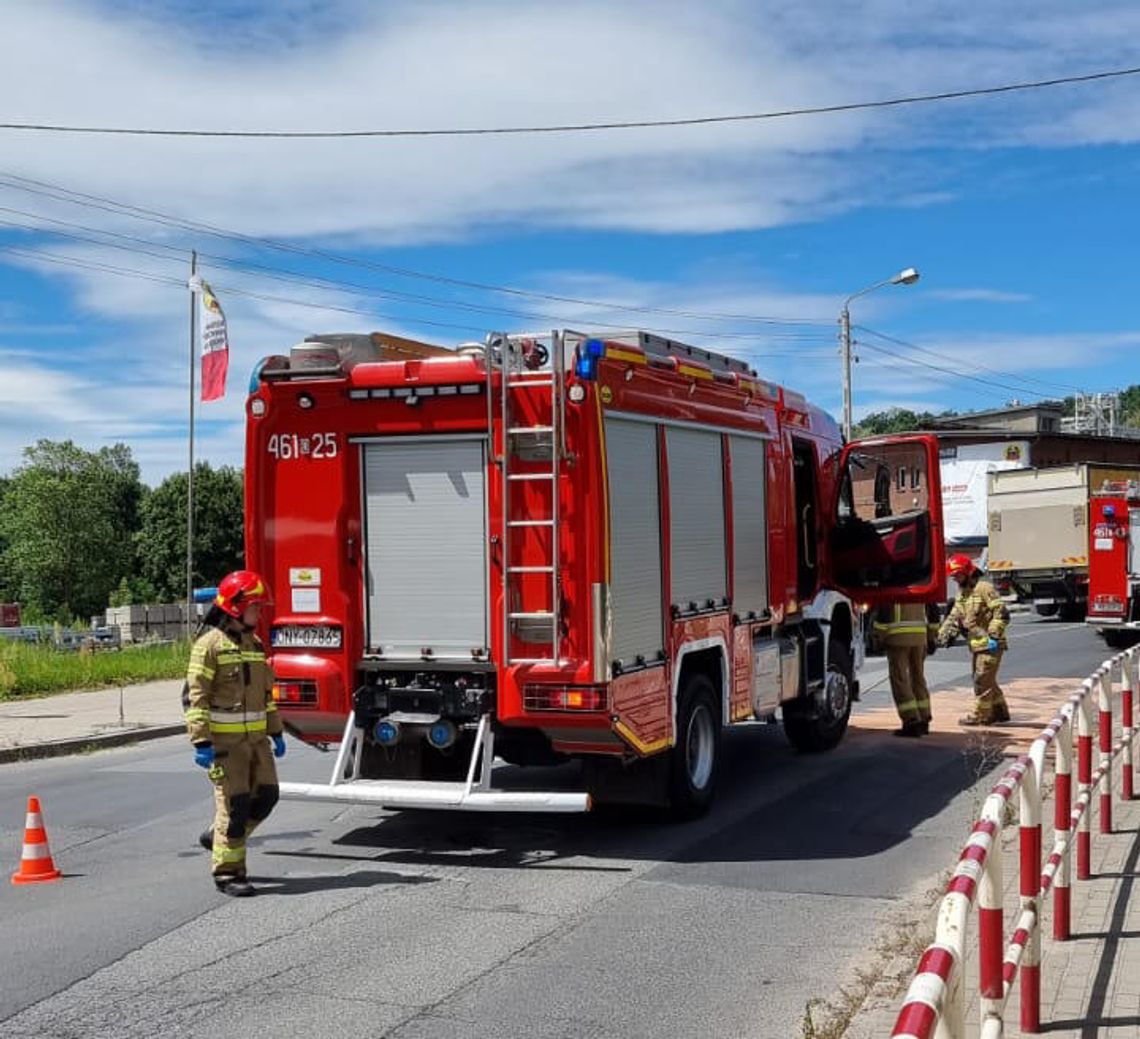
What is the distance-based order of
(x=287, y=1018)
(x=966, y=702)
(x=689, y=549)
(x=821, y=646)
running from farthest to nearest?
1. (x=966, y=702)
2. (x=821, y=646)
3. (x=689, y=549)
4. (x=287, y=1018)

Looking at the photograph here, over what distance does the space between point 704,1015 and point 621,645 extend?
2.82 metres

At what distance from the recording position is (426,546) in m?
8.24

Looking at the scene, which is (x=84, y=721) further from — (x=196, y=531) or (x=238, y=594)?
(x=196, y=531)

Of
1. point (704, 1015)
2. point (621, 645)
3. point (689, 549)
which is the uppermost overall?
point (689, 549)

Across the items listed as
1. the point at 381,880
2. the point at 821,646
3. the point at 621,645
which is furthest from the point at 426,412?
the point at 821,646

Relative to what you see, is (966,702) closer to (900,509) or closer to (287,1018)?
Result: (900,509)

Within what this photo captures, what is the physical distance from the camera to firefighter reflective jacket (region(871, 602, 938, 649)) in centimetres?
1238

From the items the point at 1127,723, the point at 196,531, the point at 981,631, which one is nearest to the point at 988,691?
the point at 981,631

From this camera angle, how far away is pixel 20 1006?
536 centimetres

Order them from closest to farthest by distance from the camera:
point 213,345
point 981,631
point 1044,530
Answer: point 981,631, point 213,345, point 1044,530

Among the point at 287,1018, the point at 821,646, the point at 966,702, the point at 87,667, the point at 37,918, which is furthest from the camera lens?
the point at 87,667

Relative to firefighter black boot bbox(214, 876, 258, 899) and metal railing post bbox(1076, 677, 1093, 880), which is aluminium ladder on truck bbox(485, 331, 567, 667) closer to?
firefighter black boot bbox(214, 876, 258, 899)

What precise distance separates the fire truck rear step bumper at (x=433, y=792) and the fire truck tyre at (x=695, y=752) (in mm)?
1081

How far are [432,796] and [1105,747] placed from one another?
12.4 ft
